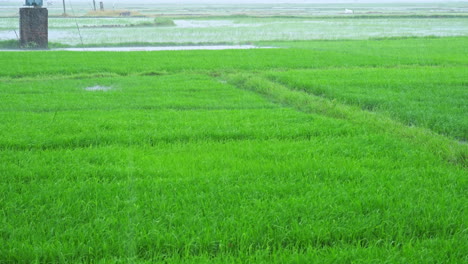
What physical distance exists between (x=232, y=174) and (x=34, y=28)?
51.1ft

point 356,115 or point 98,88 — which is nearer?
point 356,115

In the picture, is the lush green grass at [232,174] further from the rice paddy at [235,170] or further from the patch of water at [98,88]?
the patch of water at [98,88]

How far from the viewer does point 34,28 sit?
17.6m

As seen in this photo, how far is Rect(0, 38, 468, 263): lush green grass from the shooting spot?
292 cm

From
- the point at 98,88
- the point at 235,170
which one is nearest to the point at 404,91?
the point at 235,170

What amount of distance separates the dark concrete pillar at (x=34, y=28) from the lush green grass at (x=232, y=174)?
9463 mm

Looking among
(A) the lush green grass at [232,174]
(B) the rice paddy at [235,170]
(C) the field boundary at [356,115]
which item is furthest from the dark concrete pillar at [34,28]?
(C) the field boundary at [356,115]

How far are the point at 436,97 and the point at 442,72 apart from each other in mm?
3046

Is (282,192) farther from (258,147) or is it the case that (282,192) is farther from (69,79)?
(69,79)

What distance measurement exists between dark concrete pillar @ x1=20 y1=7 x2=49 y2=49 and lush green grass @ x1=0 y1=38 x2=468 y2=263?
946 cm

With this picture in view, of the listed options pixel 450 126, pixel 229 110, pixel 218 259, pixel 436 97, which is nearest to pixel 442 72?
pixel 436 97

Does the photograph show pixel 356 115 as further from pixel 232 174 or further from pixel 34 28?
pixel 34 28

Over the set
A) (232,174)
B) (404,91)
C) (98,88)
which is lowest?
(98,88)

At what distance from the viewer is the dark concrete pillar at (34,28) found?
57.2 ft
